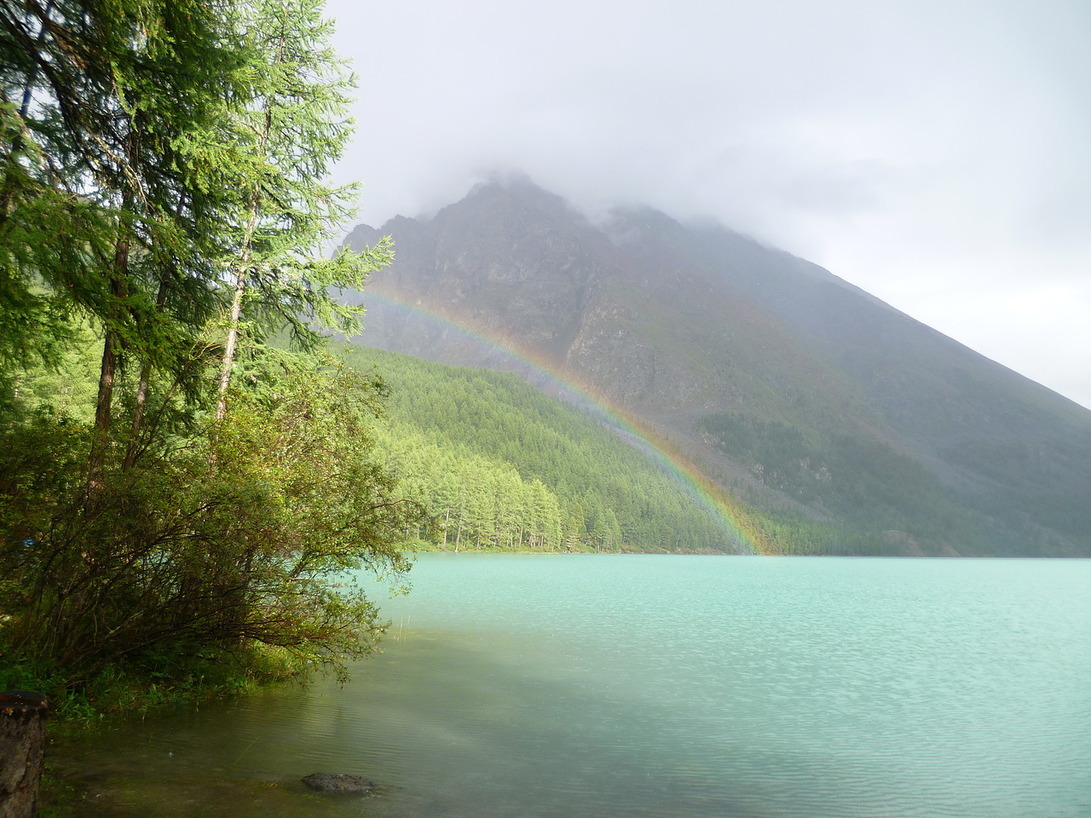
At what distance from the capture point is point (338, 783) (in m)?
9.82

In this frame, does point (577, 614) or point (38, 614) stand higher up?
point (38, 614)

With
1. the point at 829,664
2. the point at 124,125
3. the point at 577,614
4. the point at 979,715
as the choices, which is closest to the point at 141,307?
the point at 124,125

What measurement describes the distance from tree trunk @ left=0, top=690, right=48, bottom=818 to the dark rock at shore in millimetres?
4092

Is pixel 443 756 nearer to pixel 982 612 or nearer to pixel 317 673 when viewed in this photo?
pixel 317 673

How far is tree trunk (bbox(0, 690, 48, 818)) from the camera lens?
5965 mm

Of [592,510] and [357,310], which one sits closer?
[357,310]

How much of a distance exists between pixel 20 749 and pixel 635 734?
11.4m

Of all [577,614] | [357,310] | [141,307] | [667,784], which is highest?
[357,310]

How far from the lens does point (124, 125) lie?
983 centimetres

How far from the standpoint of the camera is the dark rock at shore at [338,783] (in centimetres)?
964

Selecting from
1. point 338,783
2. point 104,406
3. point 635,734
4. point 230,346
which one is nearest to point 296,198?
point 230,346

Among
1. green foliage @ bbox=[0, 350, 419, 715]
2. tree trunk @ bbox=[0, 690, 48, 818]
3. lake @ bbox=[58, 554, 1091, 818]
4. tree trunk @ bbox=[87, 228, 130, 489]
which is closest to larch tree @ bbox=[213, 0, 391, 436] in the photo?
green foliage @ bbox=[0, 350, 419, 715]

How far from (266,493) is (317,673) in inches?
363

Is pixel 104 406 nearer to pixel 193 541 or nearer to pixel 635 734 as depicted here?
pixel 193 541
